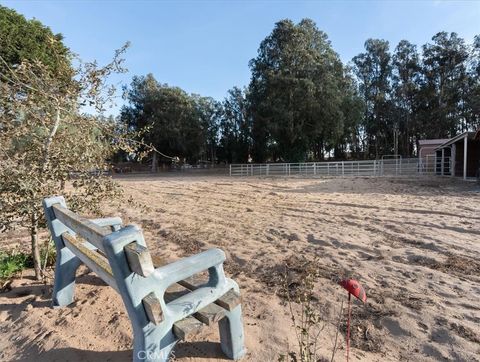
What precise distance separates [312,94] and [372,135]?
21088 millimetres

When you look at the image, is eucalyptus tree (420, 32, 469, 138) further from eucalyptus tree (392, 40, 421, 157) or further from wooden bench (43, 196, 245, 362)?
wooden bench (43, 196, 245, 362)

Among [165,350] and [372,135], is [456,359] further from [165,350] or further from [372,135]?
[372,135]

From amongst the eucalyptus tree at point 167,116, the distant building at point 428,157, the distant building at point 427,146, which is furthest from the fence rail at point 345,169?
the eucalyptus tree at point 167,116

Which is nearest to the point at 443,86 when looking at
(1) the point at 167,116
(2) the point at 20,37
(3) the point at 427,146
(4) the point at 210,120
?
(3) the point at 427,146

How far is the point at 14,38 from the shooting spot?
53.0 feet

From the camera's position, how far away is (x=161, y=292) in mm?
1557

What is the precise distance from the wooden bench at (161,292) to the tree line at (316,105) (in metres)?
26.1

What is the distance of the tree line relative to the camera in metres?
27.5

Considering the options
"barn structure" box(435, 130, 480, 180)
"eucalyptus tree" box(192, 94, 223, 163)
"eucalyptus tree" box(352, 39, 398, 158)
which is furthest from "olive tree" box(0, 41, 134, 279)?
"eucalyptus tree" box(352, 39, 398, 158)

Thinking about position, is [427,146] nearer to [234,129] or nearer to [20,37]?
[234,129]

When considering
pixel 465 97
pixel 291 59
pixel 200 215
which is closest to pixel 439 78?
pixel 465 97

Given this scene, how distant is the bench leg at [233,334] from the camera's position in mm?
1929

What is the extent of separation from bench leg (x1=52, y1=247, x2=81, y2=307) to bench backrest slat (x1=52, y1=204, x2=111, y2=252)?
40cm

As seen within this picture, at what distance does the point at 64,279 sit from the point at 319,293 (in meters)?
2.48
